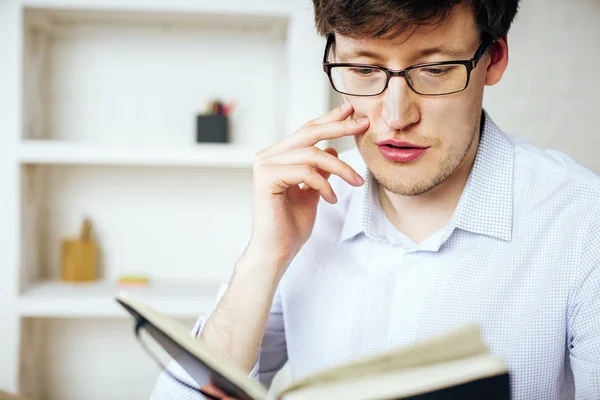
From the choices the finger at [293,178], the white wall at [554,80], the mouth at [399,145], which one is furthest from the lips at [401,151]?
the white wall at [554,80]

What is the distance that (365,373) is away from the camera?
0.57 m

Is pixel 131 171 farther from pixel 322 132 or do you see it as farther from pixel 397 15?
pixel 397 15

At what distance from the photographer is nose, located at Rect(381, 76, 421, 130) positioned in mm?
987

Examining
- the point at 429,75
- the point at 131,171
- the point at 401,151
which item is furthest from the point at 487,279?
the point at 131,171

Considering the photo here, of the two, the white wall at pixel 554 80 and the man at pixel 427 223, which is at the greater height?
the white wall at pixel 554 80

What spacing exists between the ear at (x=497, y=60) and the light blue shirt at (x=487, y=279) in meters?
0.10

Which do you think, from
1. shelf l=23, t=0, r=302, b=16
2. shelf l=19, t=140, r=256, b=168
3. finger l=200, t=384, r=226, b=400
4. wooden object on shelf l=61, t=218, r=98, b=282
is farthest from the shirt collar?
wooden object on shelf l=61, t=218, r=98, b=282

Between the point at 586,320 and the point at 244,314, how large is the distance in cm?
60

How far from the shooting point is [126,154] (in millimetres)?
1850

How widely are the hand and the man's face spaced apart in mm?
49

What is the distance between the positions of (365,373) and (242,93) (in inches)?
64.1

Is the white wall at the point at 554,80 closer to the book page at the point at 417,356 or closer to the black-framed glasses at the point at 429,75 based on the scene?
the black-framed glasses at the point at 429,75

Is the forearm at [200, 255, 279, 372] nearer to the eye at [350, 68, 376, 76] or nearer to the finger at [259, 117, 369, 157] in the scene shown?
the finger at [259, 117, 369, 157]

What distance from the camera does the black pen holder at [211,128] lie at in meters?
1.96
